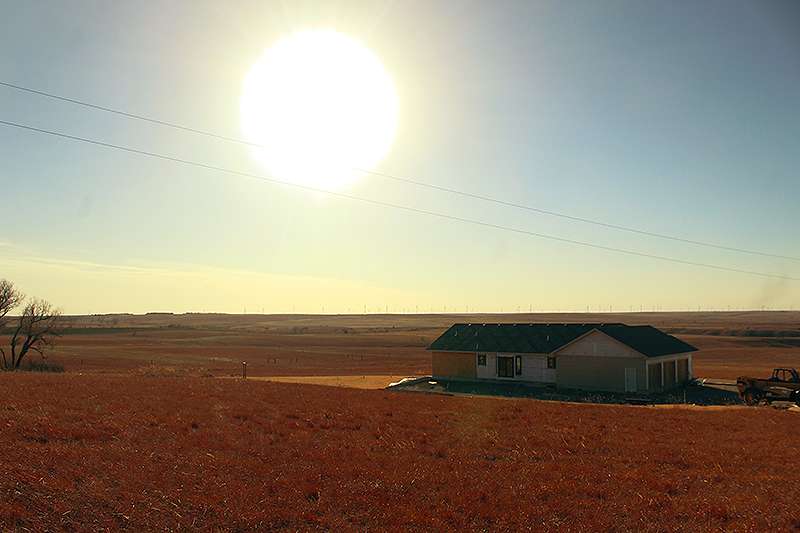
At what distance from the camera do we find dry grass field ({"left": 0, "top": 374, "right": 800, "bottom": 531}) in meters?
11.4

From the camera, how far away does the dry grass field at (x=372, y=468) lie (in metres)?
11.4

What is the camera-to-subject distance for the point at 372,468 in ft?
50.8

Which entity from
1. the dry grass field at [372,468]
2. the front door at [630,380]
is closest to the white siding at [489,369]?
the front door at [630,380]

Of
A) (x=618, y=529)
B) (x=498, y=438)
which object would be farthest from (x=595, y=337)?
(x=618, y=529)

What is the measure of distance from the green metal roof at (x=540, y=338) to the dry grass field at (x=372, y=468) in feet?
63.7

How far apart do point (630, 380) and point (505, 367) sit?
1041 cm

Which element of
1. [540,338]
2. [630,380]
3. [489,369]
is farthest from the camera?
[489,369]

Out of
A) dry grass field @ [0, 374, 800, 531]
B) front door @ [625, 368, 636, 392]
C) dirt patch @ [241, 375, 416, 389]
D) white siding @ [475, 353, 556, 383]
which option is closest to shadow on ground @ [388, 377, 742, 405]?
white siding @ [475, 353, 556, 383]

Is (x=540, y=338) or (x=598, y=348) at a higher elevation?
(x=540, y=338)

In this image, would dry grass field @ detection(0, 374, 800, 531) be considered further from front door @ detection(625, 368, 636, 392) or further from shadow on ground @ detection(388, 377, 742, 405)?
front door @ detection(625, 368, 636, 392)

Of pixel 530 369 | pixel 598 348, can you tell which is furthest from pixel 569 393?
pixel 530 369

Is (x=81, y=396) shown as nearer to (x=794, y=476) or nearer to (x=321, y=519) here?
(x=321, y=519)

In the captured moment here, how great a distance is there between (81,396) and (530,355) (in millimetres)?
34192

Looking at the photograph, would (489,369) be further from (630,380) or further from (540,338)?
(630,380)
